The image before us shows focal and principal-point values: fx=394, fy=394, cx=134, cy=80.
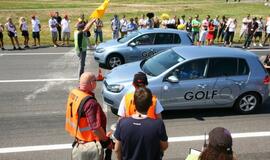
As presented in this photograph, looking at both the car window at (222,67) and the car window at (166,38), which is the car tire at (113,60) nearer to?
the car window at (166,38)

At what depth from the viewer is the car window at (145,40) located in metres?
15.3

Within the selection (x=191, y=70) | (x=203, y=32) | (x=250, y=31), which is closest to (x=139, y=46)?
(x=191, y=70)

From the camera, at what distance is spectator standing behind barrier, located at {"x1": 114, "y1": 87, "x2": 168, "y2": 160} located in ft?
14.2

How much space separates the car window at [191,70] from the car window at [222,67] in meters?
0.19

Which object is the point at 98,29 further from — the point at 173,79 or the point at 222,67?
the point at 173,79

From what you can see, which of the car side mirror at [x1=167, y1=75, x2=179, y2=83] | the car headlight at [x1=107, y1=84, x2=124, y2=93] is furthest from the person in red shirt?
the car headlight at [x1=107, y1=84, x2=124, y2=93]

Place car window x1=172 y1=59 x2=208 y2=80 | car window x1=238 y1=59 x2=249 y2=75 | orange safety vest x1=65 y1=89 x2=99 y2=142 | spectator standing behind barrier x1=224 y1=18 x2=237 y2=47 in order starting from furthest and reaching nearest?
spectator standing behind barrier x1=224 y1=18 x2=237 y2=47, car window x1=238 y1=59 x2=249 y2=75, car window x1=172 y1=59 x2=208 y2=80, orange safety vest x1=65 y1=89 x2=99 y2=142

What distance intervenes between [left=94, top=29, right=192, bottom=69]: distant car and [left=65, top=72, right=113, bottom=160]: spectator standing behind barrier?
1014 centimetres

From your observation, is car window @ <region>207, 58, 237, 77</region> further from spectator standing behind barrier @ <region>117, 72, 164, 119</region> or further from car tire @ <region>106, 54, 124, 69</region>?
car tire @ <region>106, 54, 124, 69</region>

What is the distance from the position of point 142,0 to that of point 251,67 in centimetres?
4996

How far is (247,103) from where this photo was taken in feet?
32.9

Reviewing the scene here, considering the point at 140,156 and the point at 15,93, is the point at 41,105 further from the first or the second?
the point at 140,156

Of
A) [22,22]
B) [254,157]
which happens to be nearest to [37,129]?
[254,157]

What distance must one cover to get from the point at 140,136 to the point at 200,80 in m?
5.38
